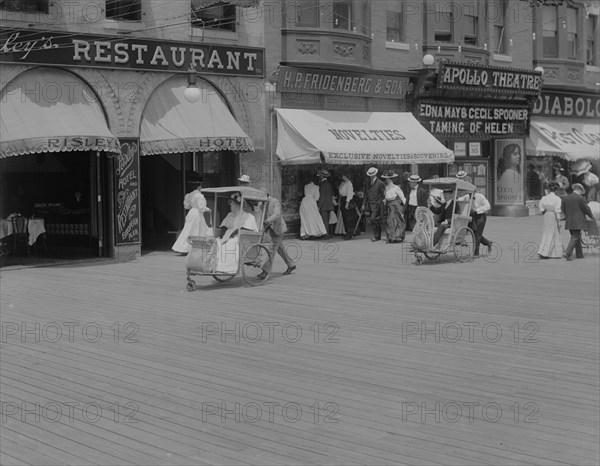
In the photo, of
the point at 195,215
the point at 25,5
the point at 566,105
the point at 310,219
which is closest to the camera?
the point at 25,5

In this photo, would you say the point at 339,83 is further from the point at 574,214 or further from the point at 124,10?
the point at 574,214

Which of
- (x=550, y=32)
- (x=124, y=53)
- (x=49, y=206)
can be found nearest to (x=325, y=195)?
(x=124, y=53)

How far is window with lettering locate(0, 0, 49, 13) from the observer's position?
18.9 meters

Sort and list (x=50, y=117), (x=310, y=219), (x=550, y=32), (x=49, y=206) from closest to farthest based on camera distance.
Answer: (x=50, y=117), (x=49, y=206), (x=310, y=219), (x=550, y=32)

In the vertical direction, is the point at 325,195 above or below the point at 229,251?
above

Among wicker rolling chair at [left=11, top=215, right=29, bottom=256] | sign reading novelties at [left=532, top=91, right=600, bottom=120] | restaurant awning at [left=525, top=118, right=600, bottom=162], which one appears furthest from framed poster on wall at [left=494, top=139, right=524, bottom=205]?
wicker rolling chair at [left=11, top=215, right=29, bottom=256]

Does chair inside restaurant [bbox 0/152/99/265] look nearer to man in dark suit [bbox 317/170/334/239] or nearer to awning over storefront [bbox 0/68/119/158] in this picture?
awning over storefront [bbox 0/68/119/158]

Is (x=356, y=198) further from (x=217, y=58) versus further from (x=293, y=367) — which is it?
(x=293, y=367)

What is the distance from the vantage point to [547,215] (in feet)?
63.5

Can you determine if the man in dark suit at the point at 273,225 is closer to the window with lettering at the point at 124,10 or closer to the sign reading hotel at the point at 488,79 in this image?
the window with lettering at the point at 124,10

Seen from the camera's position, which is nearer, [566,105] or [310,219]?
[310,219]

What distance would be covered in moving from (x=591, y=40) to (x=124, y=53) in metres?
22.0

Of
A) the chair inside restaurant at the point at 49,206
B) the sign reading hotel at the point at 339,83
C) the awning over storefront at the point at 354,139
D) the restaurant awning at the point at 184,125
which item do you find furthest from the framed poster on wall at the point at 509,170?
the chair inside restaurant at the point at 49,206

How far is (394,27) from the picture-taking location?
1111 inches
